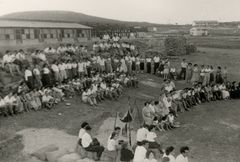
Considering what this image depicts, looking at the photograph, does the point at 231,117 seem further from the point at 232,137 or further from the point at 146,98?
the point at 146,98

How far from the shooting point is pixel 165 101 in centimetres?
1889

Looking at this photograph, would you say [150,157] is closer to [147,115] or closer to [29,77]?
[147,115]

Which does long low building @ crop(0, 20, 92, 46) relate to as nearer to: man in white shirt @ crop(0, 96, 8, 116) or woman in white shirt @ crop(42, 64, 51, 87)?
woman in white shirt @ crop(42, 64, 51, 87)

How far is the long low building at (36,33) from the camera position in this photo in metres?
30.0

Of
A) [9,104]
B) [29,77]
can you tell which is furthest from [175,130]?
[29,77]

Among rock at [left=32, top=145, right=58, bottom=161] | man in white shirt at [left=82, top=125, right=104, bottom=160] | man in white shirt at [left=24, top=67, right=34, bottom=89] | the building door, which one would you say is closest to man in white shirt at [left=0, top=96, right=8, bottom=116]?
Answer: man in white shirt at [left=24, top=67, right=34, bottom=89]

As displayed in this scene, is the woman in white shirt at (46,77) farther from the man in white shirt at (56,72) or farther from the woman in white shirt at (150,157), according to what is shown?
the woman in white shirt at (150,157)

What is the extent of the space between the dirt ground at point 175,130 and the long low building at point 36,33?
522 inches

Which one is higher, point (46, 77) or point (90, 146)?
point (46, 77)

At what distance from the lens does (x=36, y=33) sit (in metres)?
33.8

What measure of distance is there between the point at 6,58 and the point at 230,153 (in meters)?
15.1

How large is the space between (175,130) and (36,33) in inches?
857

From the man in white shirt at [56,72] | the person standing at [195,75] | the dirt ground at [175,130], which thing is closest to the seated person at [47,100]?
the dirt ground at [175,130]

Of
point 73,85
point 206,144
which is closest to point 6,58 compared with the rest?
point 73,85
